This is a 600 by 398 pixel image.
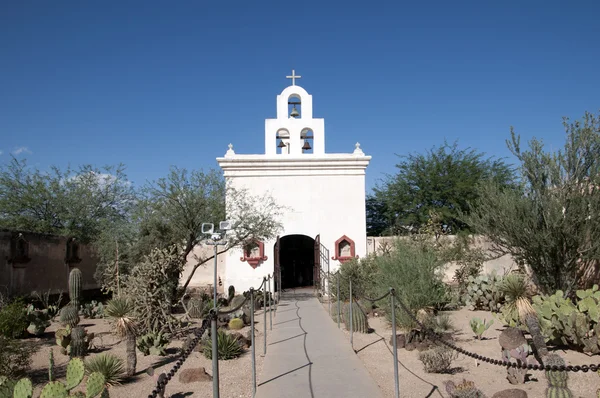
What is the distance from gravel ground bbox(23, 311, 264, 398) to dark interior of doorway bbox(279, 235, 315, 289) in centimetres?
1403

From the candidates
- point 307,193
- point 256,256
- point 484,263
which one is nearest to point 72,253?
point 256,256

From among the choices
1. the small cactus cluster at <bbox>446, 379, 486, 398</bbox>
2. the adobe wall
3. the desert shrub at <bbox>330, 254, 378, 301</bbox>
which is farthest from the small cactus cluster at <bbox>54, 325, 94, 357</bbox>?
the desert shrub at <bbox>330, 254, 378, 301</bbox>

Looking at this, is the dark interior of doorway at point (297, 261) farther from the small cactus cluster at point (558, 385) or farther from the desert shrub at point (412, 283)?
the small cactus cluster at point (558, 385)

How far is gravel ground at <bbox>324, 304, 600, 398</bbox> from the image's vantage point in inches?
296

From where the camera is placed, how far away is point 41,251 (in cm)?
1838

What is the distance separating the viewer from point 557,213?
12.1 meters

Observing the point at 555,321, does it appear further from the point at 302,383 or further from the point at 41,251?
the point at 41,251

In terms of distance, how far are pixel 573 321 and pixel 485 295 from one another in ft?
Answer: 21.1

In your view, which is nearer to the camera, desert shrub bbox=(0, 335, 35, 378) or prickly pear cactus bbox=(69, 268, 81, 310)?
desert shrub bbox=(0, 335, 35, 378)

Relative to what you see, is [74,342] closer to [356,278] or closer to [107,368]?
[107,368]

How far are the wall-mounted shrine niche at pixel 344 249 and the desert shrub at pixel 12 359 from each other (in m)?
14.3

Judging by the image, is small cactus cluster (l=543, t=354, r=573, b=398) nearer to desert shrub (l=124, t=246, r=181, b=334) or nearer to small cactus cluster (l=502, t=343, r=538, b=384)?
small cactus cluster (l=502, t=343, r=538, b=384)

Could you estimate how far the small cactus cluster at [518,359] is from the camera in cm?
779

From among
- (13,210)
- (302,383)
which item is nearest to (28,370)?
(302,383)
